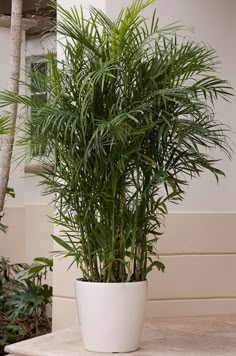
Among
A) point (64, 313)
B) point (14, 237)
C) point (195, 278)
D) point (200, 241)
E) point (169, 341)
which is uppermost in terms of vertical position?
point (14, 237)

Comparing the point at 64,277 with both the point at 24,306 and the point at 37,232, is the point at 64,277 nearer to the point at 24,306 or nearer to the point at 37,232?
the point at 24,306

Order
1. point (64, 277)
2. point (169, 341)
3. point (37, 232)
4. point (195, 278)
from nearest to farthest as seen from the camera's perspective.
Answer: point (169, 341), point (64, 277), point (195, 278), point (37, 232)

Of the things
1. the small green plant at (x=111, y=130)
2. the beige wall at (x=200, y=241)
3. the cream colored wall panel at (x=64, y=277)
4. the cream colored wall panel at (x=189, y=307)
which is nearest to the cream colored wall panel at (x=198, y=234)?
the beige wall at (x=200, y=241)

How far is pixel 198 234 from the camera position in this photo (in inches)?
185

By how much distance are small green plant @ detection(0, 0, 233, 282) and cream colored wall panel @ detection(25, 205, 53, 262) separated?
3.52 m

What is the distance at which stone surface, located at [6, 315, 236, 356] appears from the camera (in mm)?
3709

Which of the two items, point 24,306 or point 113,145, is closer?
point 113,145

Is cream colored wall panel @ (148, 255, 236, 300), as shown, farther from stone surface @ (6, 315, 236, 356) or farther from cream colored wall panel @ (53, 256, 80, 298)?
cream colored wall panel @ (53, 256, 80, 298)

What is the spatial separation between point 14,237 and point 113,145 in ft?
13.1

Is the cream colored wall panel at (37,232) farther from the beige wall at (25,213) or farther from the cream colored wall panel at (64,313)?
the cream colored wall panel at (64,313)

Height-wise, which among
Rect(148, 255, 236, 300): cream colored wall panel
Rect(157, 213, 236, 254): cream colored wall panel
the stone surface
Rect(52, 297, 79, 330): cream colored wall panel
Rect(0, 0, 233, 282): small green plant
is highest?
Rect(0, 0, 233, 282): small green plant

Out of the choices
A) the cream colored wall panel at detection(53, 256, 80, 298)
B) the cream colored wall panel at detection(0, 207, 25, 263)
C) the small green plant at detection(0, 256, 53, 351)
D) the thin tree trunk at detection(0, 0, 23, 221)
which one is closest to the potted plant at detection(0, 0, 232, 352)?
the cream colored wall panel at detection(53, 256, 80, 298)

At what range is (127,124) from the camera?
11.4 feet

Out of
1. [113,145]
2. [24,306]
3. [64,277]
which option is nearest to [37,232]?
[24,306]
